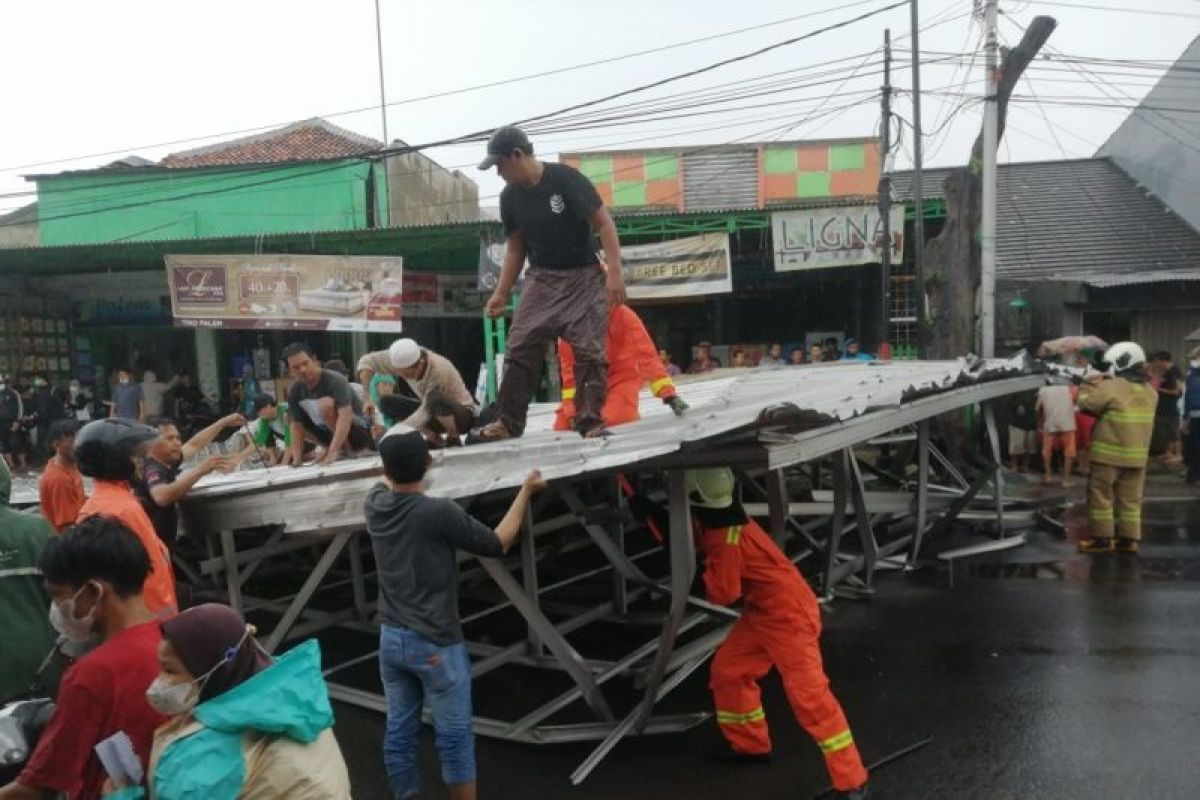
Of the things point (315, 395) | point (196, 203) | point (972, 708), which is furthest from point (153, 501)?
point (196, 203)

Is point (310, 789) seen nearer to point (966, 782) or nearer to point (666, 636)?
point (666, 636)

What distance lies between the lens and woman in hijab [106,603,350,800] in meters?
1.90

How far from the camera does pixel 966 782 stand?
3885mm

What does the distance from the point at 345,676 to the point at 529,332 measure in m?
2.77

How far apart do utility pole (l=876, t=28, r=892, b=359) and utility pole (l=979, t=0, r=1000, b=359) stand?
1.85m

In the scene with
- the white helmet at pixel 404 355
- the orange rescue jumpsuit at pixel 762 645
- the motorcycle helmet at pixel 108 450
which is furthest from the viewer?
the white helmet at pixel 404 355

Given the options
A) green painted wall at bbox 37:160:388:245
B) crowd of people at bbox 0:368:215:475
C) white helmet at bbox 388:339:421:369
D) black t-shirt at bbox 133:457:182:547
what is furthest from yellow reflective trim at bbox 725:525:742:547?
green painted wall at bbox 37:160:388:245

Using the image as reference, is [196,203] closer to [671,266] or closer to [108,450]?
[671,266]

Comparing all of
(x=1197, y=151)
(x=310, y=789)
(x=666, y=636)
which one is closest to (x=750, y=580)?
(x=666, y=636)

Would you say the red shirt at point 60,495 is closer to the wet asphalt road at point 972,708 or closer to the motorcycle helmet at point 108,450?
the motorcycle helmet at point 108,450

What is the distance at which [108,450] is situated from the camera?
331 centimetres

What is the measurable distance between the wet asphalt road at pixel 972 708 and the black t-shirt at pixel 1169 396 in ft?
16.6

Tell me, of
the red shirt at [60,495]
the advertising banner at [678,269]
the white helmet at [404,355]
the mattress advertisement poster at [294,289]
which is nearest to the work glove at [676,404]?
the white helmet at [404,355]

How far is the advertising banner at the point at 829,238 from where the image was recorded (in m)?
13.3
